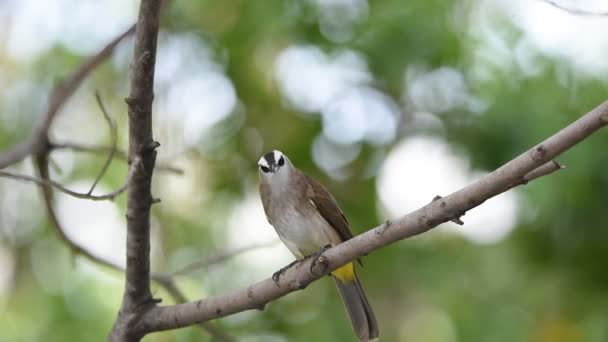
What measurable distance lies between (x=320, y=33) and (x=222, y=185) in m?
1.41

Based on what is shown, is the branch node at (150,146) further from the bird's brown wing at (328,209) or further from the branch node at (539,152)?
the bird's brown wing at (328,209)

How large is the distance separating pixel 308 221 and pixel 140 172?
1.54 metres

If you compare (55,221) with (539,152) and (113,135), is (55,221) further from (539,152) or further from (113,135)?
(539,152)

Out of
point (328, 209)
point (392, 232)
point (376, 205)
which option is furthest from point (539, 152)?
point (376, 205)

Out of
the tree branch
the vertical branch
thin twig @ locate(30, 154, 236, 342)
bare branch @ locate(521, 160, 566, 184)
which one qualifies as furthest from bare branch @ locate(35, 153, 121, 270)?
bare branch @ locate(521, 160, 566, 184)

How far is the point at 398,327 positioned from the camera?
672 centimetres

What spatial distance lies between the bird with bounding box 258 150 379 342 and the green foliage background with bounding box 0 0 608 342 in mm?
1205

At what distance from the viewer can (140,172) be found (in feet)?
9.93

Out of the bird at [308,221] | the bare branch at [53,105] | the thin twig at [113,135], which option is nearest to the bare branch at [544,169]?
the thin twig at [113,135]

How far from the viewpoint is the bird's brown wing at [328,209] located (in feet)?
14.5

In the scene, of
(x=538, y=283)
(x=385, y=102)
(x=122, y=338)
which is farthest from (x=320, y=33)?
(x=122, y=338)

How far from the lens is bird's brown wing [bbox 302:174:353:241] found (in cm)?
441

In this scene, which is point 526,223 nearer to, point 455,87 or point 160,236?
point 455,87

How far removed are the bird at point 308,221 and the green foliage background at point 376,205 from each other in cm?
121
